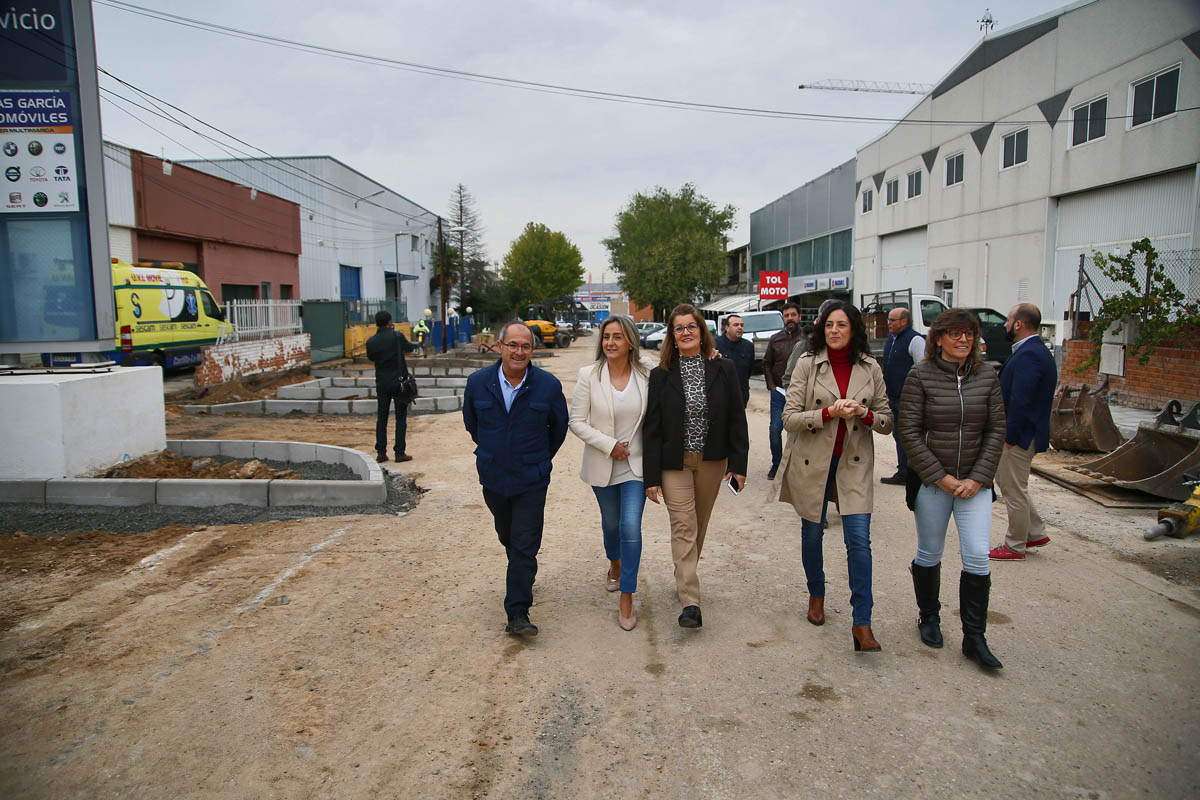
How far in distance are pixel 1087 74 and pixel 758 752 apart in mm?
23845

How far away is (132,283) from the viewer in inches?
678

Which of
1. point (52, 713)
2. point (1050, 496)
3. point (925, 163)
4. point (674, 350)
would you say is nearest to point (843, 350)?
point (674, 350)

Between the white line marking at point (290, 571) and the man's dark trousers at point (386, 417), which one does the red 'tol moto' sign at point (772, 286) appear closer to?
the man's dark trousers at point (386, 417)

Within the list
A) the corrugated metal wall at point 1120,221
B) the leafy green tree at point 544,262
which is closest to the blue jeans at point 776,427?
the corrugated metal wall at point 1120,221

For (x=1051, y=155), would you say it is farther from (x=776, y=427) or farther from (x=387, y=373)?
(x=387, y=373)

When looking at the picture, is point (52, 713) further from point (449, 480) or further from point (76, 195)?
point (76, 195)

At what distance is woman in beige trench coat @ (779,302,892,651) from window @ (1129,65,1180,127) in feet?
61.1

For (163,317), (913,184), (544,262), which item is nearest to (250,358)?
(163,317)

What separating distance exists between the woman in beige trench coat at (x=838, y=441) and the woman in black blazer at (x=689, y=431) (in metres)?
0.32

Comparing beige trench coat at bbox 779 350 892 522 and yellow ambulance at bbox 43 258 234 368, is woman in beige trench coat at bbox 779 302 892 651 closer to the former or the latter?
beige trench coat at bbox 779 350 892 522

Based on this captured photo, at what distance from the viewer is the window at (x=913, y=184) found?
31.4 metres

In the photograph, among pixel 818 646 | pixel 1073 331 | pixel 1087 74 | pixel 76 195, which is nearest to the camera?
pixel 818 646

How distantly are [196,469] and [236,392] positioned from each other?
8831mm

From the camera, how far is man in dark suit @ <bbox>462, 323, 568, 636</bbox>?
4223mm
